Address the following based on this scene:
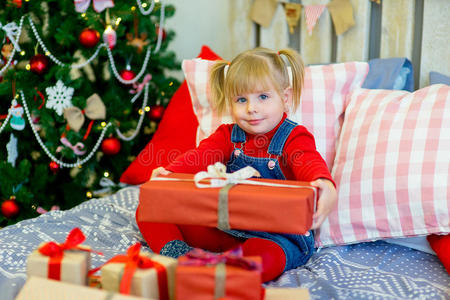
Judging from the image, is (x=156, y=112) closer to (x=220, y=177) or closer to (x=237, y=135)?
(x=237, y=135)

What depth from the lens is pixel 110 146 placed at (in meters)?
1.99

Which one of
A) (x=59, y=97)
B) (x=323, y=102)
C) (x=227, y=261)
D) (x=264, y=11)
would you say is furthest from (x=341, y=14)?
(x=227, y=261)

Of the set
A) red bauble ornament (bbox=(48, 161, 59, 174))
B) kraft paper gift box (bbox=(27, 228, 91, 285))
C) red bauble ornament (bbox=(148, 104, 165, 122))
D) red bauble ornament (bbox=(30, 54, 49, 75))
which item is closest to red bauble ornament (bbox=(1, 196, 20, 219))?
red bauble ornament (bbox=(48, 161, 59, 174))

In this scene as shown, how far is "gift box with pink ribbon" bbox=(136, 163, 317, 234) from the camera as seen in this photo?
0.89 metres

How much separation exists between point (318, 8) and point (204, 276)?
1.46 meters

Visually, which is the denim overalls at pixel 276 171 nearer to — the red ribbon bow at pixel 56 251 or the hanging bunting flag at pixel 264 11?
the red ribbon bow at pixel 56 251

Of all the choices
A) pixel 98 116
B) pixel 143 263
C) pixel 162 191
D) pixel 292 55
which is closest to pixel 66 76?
pixel 98 116

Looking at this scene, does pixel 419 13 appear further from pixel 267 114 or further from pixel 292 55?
Answer: pixel 267 114

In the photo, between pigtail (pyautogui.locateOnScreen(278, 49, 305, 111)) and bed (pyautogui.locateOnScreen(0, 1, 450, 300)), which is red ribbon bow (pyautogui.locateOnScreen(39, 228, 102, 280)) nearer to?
bed (pyautogui.locateOnScreen(0, 1, 450, 300))

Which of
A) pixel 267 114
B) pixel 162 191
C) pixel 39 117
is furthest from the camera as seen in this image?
pixel 39 117

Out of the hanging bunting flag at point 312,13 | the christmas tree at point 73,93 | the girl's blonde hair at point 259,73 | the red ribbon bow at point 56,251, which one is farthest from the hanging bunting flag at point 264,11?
the red ribbon bow at point 56,251

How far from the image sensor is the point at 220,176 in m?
0.99

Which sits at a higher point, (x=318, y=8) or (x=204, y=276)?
(x=318, y=8)

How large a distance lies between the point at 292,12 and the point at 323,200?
1216 millimetres
